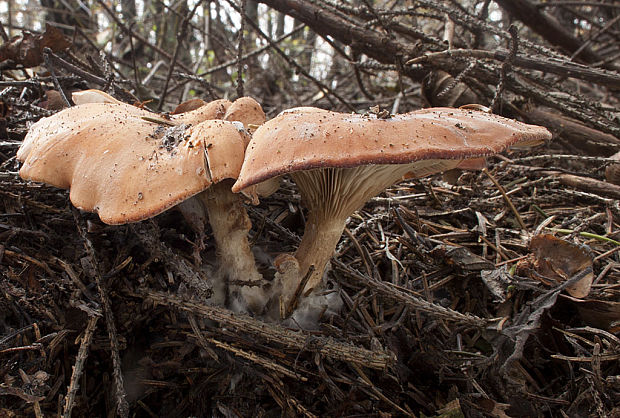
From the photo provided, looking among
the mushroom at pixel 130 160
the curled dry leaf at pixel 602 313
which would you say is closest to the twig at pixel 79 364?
the mushroom at pixel 130 160

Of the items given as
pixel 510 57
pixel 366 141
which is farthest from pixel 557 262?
pixel 366 141

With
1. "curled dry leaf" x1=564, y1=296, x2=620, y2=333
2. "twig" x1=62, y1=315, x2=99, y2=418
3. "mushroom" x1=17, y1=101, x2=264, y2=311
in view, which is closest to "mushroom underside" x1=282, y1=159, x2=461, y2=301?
"mushroom" x1=17, y1=101, x2=264, y2=311

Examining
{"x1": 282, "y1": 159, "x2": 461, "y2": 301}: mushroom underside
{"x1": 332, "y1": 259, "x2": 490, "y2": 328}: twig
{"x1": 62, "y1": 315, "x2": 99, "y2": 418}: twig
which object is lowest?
{"x1": 62, "y1": 315, "x2": 99, "y2": 418}: twig

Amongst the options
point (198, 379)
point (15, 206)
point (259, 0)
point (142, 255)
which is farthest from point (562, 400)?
point (259, 0)

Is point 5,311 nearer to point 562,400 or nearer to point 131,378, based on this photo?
point 131,378

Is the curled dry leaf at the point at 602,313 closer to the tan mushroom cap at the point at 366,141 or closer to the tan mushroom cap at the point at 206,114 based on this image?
the tan mushroom cap at the point at 366,141

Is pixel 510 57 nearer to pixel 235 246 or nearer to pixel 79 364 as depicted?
pixel 235 246

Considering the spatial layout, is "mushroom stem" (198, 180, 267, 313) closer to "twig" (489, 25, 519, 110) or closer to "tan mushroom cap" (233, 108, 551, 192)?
"tan mushroom cap" (233, 108, 551, 192)
